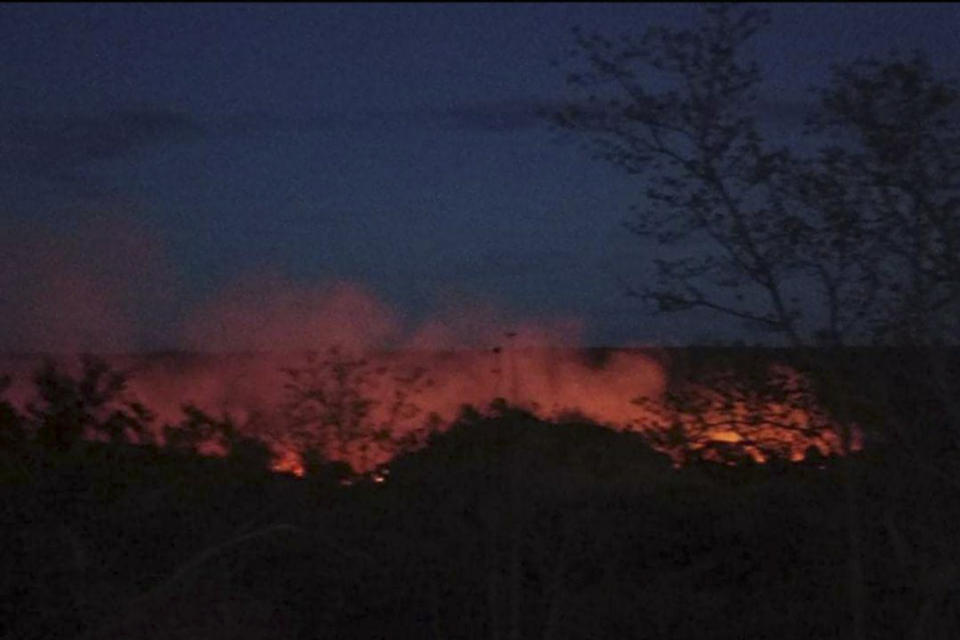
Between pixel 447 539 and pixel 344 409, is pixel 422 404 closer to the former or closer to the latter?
pixel 344 409

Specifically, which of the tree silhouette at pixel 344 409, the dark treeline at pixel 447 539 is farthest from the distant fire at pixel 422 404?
the dark treeline at pixel 447 539

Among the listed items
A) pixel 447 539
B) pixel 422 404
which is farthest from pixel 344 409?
pixel 447 539

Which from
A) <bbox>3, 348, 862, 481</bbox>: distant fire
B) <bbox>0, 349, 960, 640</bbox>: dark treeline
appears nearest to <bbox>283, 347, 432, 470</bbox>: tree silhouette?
<bbox>3, 348, 862, 481</bbox>: distant fire

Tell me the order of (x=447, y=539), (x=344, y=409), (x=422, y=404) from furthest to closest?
(x=422, y=404) < (x=344, y=409) < (x=447, y=539)

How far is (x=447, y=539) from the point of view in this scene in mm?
9734

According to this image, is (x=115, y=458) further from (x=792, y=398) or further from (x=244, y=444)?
(x=792, y=398)

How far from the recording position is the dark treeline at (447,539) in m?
9.29

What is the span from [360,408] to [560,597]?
2.09 meters

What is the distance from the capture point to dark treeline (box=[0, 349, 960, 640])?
9289 millimetres

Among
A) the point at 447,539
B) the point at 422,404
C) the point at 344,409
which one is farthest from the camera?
the point at 422,404

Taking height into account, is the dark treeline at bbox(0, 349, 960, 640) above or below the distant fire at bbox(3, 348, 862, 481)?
below

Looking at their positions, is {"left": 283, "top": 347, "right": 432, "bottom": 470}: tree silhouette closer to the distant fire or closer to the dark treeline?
the distant fire

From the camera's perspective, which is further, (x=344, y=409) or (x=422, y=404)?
(x=422, y=404)

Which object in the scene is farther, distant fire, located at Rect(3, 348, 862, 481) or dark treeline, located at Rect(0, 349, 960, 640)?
distant fire, located at Rect(3, 348, 862, 481)
